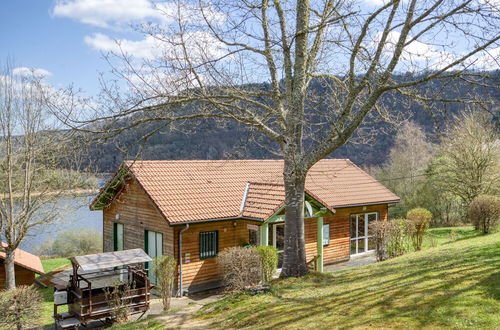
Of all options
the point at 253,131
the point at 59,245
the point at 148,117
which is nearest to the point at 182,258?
the point at 253,131

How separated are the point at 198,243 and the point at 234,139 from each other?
23.2 meters

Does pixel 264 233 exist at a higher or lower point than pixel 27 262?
higher

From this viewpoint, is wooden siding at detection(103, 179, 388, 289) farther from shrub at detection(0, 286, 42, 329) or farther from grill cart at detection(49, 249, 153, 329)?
shrub at detection(0, 286, 42, 329)

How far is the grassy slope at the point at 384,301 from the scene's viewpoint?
5766 millimetres

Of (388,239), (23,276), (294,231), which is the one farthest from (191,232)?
(23,276)

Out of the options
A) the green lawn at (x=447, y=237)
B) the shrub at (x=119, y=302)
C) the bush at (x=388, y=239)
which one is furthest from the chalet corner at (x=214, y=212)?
the green lawn at (x=447, y=237)

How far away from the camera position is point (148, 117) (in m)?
8.98

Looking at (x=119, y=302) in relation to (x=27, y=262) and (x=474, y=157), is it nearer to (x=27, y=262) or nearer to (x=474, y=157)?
(x=27, y=262)

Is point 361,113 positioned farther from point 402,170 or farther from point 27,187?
point 402,170

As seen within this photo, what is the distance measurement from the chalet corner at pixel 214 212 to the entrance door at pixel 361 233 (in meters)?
0.05

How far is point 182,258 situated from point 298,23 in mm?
8984

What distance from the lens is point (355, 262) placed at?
1931 centimetres

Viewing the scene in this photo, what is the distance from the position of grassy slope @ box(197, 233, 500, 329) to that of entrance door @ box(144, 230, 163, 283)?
7.22 meters

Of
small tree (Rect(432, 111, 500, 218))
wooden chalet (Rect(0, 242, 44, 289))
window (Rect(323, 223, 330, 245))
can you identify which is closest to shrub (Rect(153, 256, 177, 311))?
window (Rect(323, 223, 330, 245))
